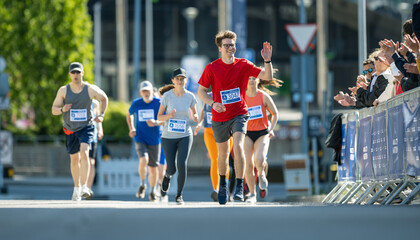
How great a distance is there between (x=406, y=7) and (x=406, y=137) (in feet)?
26.9

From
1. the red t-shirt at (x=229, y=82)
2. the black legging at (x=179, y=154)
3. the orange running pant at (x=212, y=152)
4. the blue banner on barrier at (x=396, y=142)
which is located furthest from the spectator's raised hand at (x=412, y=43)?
the orange running pant at (x=212, y=152)

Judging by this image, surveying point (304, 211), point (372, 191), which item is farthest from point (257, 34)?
point (304, 211)

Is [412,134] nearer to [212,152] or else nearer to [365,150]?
[365,150]

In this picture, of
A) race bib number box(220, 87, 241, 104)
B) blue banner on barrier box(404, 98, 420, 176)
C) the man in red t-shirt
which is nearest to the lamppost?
the man in red t-shirt

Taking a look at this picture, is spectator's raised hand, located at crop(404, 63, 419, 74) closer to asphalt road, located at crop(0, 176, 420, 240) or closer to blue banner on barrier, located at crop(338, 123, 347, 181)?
asphalt road, located at crop(0, 176, 420, 240)

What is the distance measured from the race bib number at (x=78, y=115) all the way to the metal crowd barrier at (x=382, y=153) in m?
3.92

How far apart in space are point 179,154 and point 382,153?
3.15 meters

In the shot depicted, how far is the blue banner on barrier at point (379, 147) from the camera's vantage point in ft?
38.8

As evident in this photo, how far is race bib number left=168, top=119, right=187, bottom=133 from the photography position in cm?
1401

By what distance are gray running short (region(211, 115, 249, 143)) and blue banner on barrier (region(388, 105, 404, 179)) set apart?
1830 millimetres

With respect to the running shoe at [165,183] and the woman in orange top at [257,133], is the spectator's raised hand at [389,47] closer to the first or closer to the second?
the woman in orange top at [257,133]

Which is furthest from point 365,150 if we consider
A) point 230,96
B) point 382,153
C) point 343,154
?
point 230,96

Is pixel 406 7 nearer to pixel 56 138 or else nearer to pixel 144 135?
pixel 144 135

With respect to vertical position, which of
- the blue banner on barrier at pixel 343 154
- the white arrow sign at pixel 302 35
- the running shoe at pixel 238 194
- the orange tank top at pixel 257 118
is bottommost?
the running shoe at pixel 238 194
